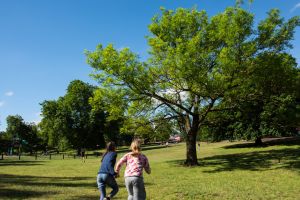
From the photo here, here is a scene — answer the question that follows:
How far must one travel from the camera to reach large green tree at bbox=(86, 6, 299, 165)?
24.7 meters

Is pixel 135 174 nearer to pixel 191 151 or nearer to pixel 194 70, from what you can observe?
pixel 194 70

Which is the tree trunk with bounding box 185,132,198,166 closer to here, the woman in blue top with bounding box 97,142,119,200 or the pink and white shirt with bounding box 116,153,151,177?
the woman in blue top with bounding box 97,142,119,200

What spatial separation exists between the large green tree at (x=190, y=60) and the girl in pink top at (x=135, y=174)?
50.3ft

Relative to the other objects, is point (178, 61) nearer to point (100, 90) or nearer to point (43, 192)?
point (100, 90)

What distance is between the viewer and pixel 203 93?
25.3 metres

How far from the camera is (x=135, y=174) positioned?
28.6 ft

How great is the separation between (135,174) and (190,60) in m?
16.2

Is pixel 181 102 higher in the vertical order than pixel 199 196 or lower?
higher

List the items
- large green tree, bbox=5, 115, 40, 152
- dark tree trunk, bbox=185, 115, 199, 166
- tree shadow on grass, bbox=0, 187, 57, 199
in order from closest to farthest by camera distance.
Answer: tree shadow on grass, bbox=0, 187, 57, 199, dark tree trunk, bbox=185, 115, 199, 166, large green tree, bbox=5, 115, 40, 152

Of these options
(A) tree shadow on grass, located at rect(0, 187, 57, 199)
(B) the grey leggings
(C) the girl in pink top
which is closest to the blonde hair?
(C) the girl in pink top

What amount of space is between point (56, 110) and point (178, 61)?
53816 mm

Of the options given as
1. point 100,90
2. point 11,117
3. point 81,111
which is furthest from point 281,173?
point 11,117

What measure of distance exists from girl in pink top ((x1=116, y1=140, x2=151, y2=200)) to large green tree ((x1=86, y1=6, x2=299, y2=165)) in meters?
15.3

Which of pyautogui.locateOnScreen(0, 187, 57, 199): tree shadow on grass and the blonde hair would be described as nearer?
the blonde hair
